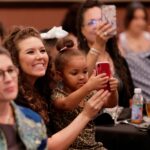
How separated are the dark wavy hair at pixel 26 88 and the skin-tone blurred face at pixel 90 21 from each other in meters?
1.07

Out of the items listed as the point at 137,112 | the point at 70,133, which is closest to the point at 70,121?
the point at 70,133

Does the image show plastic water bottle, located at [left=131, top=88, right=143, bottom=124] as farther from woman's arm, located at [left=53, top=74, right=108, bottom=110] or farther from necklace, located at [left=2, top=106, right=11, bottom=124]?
necklace, located at [left=2, top=106, right=11, bottom=124]

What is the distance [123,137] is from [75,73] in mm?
487

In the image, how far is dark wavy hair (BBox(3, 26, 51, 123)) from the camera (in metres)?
2.41

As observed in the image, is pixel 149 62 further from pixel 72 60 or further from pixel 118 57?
pixel 72 60

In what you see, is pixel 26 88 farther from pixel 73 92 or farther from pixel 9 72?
pixel 9 72

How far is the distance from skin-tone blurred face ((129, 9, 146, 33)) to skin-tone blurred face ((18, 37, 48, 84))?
133 inches

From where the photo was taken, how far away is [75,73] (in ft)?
8.91

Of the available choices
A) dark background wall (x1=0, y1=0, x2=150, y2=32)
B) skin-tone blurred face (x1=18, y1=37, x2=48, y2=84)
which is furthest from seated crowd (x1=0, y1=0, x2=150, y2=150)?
dark background wall (x1=0, y1=0, x2=150, y2=32)

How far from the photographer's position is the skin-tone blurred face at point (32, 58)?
247 cm

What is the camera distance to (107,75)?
2.52 m

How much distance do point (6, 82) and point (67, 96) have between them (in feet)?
2.08

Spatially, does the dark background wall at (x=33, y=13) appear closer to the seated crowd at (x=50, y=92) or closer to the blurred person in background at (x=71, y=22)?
the blurred person in background at (x=71, y=22)

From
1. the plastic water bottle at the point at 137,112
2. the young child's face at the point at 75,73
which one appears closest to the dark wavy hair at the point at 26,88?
the young child's face at the point at 75,73
